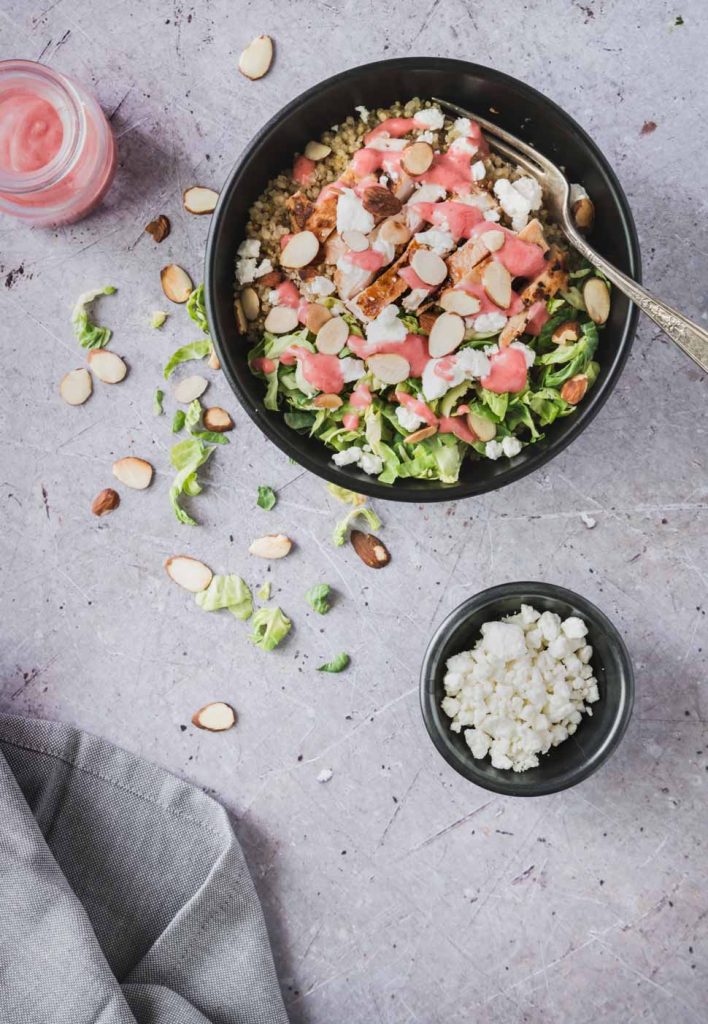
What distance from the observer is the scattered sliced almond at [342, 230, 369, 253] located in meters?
1.13

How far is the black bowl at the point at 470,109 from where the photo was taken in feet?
3.76

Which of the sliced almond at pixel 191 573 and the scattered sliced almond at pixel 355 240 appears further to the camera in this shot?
the sliced almond at pixel 191 573

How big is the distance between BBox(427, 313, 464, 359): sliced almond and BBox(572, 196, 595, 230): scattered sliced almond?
0.22 m

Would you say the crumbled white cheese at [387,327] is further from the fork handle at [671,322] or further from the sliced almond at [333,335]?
the fork handle at [671,322]

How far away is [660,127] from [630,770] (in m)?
0.91

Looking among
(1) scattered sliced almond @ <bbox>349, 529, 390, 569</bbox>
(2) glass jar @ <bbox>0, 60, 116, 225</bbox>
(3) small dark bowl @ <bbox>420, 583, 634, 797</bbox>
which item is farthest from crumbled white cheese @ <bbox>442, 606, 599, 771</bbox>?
(2) glass jar @ <bbox>0, 60, 116, 225</bbox>

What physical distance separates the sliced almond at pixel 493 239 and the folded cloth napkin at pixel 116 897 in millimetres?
860

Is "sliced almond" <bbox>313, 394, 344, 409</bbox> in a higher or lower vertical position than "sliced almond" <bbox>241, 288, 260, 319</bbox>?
lower

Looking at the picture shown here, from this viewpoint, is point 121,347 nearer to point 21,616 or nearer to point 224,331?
point 224,331

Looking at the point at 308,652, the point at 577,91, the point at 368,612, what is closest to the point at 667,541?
the point at 368,612

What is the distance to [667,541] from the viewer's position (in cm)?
133

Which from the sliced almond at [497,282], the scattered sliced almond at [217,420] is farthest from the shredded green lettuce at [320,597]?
the sliced almond at [497,282]

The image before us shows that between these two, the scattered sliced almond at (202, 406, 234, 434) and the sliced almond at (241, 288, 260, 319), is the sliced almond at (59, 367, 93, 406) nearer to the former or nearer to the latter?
the scattered sliced almond at (202, 406, 234, 434)

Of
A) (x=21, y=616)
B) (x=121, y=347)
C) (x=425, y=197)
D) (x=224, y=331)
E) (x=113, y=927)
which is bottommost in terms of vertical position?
(x=113, y=927)
